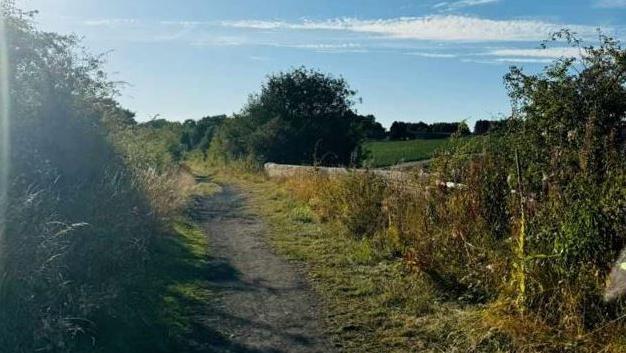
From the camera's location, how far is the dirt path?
5477mm

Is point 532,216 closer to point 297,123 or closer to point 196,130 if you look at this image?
point 297,123

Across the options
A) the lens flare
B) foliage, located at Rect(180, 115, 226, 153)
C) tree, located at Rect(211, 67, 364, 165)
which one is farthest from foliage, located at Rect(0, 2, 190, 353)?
foliage, located at Rect(180, 115, 226, 153)

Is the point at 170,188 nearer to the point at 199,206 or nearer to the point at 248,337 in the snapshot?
the point at 199,206

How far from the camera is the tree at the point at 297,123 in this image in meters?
34.5

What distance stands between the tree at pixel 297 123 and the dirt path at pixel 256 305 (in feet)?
76.5

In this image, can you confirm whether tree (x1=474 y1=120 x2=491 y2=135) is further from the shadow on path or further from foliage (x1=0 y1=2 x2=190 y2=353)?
foliage (x1=0 y1=2 x2=190 y2=353)

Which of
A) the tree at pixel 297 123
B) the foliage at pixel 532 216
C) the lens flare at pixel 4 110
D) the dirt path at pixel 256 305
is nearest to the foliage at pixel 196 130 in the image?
the tree at pixel 297 123

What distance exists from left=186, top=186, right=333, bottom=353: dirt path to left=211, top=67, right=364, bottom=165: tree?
76.5ft

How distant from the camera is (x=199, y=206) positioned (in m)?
16.4

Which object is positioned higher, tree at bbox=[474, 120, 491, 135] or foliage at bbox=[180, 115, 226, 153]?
foliage at bbox=[180, 115, 226, 153]

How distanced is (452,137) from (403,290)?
2766 millimetres

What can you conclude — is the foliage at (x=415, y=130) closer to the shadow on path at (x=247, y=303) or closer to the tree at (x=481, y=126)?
the tree at (x=481, y=126)

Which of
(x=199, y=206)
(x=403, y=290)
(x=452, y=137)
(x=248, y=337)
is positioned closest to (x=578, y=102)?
(x=452, y=137)

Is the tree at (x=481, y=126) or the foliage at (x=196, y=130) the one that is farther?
the foliage at (x=196, y=130)
